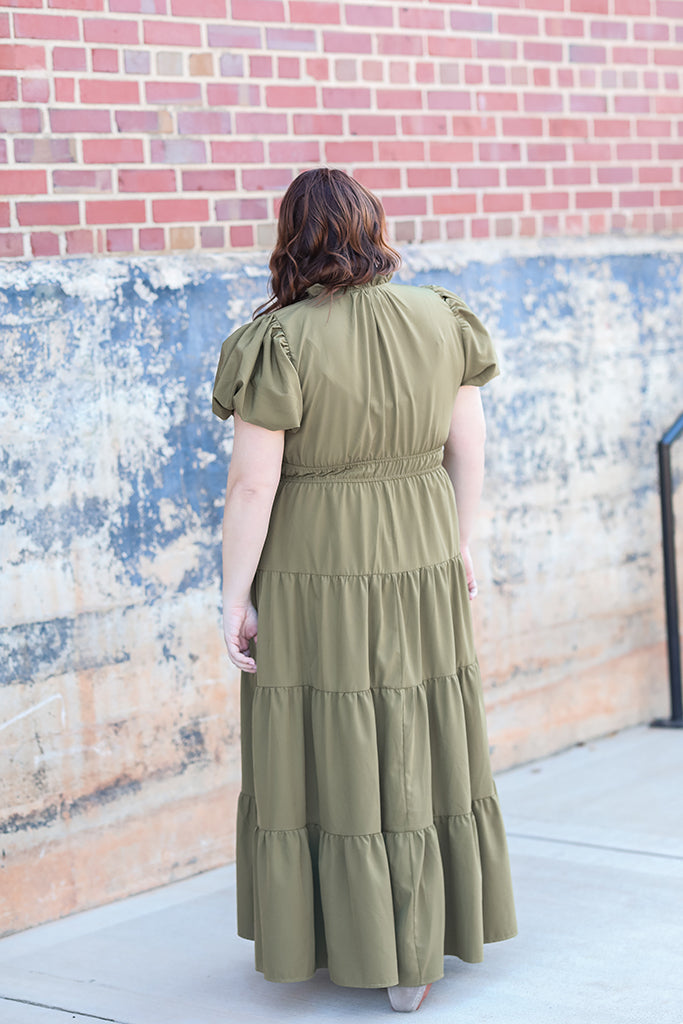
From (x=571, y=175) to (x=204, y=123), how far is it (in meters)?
1.75

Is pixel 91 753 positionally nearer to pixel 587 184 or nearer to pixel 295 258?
pixel 295 258

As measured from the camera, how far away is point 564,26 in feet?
17.8

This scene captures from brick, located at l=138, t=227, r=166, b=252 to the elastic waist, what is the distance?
119cm

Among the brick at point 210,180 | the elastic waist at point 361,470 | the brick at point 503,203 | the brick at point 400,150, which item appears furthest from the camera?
the brick at point 503,203

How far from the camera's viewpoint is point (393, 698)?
3252 mm

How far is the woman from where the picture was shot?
3168 millimetres

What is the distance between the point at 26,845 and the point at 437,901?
1.27m

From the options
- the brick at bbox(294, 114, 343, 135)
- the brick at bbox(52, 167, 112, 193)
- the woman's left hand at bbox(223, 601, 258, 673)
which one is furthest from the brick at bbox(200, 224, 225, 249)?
the woman's left hand at bbox(223, 601, 258, 673)

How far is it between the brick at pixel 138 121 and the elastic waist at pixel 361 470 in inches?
54.4

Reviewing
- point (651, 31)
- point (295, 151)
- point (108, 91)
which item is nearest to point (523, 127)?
point (651, 31)

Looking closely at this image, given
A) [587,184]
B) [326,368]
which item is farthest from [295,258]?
[587,184]

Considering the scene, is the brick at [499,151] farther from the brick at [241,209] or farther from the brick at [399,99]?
the brick at [241,209]

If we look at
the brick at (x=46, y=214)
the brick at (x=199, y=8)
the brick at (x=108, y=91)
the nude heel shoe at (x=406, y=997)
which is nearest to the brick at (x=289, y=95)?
the brick at (x=199, y=8)

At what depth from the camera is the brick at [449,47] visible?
16.4ft
